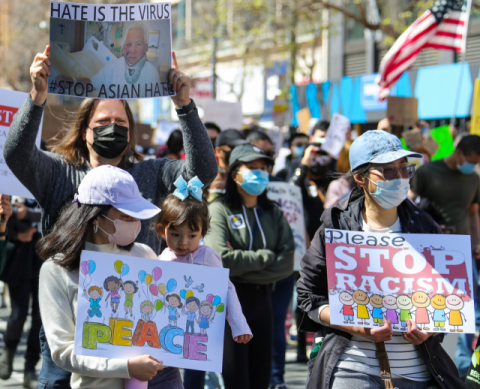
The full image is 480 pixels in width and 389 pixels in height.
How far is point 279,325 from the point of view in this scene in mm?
5574

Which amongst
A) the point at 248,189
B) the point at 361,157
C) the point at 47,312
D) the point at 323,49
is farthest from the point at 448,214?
the point at 323,49

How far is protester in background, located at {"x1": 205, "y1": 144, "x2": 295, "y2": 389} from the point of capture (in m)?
4.46

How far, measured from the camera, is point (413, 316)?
9.70 feet

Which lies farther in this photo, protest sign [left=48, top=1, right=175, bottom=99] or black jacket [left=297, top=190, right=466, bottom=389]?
protest sign [left=48, top=1, right=175, bottom=99]

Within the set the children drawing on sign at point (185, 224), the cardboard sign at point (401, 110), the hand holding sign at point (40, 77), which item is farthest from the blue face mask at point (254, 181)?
the cardboard sign at point (401, 110)

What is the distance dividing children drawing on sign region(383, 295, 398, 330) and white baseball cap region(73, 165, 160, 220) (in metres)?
1.07

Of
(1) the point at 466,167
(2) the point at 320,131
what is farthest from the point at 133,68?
(2) the point at 320,131

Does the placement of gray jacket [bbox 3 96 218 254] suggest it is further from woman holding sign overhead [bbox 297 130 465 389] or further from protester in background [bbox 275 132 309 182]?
protester in background [bbox 275 132 309 182]

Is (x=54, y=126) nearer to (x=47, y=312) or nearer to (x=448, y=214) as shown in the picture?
(x=448, y=214)

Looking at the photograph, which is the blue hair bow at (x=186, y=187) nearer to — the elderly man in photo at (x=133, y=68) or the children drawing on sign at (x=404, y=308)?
the elderly man in photo at (x=133, y=68)

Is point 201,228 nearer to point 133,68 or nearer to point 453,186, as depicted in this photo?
point 133,68

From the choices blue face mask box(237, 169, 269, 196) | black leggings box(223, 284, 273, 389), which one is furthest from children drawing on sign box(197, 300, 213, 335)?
blue face mask box(237, 169, 269, 196)

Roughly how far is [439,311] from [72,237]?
1.58 m

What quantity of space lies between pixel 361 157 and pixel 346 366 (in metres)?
0.96
